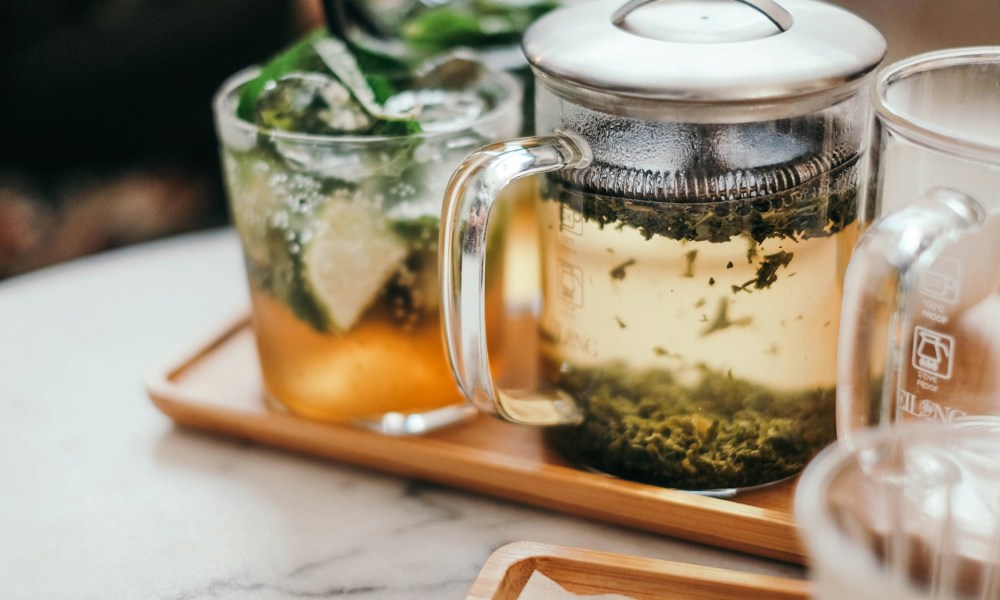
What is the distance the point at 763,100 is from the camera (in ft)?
1.32

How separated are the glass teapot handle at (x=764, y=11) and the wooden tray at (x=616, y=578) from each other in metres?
0.24

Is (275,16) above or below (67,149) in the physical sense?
above

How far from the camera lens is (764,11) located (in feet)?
1.50

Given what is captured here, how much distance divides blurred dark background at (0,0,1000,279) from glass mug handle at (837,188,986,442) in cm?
109

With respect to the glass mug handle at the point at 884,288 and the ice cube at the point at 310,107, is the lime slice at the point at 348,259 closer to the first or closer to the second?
the ice cube at the point at 310,107

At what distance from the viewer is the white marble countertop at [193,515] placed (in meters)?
0.49

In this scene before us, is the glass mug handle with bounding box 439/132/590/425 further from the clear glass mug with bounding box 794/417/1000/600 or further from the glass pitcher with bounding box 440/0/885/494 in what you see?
the clear glass mug with bounding box 794/417/1000/600

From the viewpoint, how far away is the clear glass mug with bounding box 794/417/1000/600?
1.11 feet

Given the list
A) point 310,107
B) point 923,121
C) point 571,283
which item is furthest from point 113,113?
point 923,121

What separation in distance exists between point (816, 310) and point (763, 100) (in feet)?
0.37

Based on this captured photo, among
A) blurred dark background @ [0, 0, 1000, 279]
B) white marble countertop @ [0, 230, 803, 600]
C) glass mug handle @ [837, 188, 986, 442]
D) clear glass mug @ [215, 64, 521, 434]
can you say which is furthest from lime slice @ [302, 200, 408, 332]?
blurred dark background @ [0, 0, 1000, 279]

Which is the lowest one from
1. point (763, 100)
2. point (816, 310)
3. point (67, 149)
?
point (67, 149)

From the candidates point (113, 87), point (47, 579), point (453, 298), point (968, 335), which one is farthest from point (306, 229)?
point (113, 87)

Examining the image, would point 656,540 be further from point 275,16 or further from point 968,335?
point 275,16
